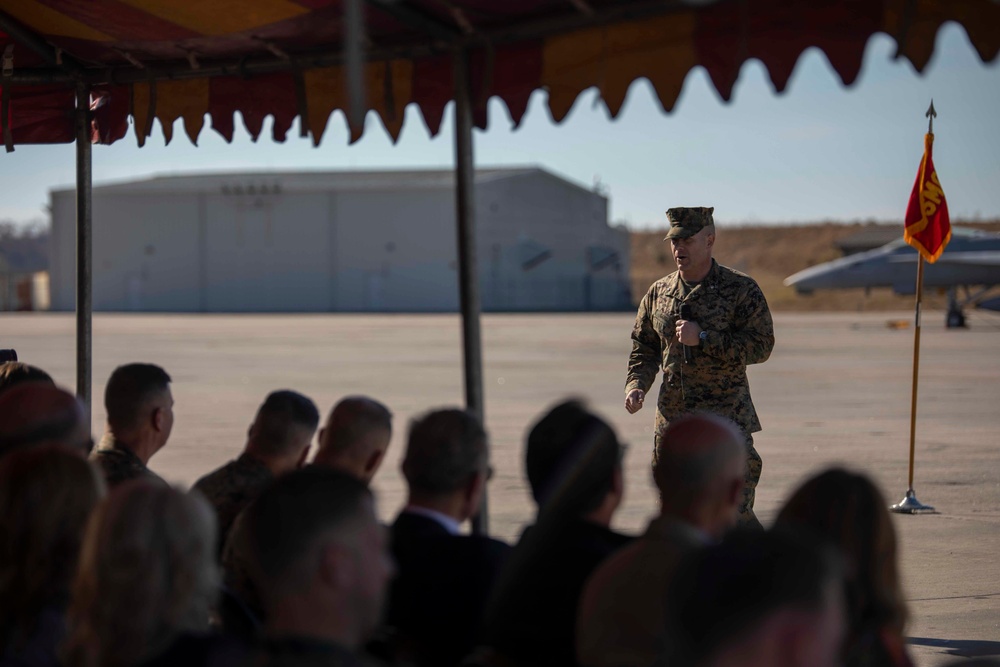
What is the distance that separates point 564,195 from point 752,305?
201 feet

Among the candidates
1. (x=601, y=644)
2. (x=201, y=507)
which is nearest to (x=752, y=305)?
(x=601, y=644)

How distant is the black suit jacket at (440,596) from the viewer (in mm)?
2932

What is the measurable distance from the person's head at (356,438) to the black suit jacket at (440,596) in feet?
2.30

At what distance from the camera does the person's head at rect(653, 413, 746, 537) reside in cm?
276

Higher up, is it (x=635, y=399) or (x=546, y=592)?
(x=635, y=399)

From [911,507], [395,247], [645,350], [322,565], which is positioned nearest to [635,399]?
[645,350]

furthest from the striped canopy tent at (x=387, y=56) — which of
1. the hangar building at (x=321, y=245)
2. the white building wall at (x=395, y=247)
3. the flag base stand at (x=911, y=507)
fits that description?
the white building wall at (x=395, y=247)

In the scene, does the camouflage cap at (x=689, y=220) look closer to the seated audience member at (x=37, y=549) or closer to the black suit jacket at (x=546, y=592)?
the black suit jacket at (x=546, y=592)

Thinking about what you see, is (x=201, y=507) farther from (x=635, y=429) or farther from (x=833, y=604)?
(x=635, y=429)

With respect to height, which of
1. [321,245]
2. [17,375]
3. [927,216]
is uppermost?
[321,245]

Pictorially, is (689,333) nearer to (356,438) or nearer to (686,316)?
(686,316)

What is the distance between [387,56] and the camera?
5.14 m

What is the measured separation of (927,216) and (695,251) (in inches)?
163

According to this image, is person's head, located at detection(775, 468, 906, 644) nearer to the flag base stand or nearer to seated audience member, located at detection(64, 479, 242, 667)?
seated audience member, located at detection(64, 479, 242, 667)
